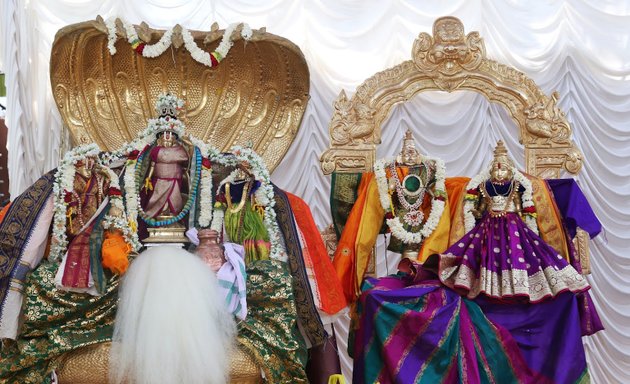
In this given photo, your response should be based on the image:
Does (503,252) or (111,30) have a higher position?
(111,30)

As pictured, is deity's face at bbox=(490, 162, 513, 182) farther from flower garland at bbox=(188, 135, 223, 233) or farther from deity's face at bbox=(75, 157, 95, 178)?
deity's face at bbox=(75, 157, 95, 178)

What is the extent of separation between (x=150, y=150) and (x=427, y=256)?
5.76ft

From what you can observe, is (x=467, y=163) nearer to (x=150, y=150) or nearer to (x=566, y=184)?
(x=566, y=184)

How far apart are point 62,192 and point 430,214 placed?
2.12m

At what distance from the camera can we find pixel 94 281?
420 centimetres

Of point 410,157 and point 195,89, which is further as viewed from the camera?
point 195,89

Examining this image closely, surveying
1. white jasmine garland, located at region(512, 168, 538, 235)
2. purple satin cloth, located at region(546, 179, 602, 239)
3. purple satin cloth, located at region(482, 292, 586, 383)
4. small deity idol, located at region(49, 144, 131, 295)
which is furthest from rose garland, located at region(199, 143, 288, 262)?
purple satin cloth, located at region(546, 179, 602, 239)

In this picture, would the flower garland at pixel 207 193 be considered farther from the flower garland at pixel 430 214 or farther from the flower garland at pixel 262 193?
the flower garland at pixel 430 214

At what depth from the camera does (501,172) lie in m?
4.84

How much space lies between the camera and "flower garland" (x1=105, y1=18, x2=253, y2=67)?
5.32 metres

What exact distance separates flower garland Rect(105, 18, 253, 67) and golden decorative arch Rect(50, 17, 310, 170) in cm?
4

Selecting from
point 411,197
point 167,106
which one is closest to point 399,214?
point 411,197

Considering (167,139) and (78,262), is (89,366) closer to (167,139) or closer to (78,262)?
(78,262)

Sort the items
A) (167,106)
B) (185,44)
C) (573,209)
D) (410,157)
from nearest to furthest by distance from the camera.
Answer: (573,209), (167,106), (410,157), (185,44)
